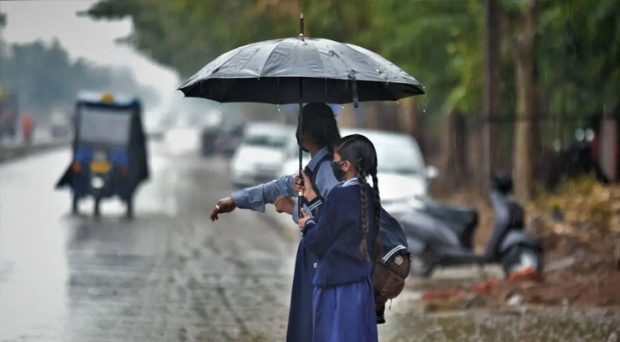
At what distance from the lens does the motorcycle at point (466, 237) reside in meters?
14.8

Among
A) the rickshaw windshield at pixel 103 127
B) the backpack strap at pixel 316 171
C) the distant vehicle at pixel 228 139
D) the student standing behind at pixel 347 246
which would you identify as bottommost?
the distant vehicle at pixel 228 139

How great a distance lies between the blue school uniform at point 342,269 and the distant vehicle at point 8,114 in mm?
63584

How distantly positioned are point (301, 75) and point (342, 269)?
1019 millimetres

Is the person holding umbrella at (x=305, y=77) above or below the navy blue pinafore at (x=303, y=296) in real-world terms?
above

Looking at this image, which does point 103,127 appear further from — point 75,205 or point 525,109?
point 525,109

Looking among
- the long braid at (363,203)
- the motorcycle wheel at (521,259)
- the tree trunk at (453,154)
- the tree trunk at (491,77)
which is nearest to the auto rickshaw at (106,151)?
the tree trunk at (453,154)

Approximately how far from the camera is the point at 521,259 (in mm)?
14797

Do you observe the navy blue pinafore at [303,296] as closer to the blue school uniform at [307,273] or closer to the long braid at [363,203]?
the blue school uniform at [307,273]

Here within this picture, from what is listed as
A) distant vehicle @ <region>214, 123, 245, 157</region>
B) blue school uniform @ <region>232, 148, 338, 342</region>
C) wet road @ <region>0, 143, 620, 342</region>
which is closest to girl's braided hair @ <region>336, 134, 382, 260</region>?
blue school uniform @ <region>232, 148, 338, 342</region>

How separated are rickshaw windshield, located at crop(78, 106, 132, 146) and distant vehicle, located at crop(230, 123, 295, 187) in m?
9.56

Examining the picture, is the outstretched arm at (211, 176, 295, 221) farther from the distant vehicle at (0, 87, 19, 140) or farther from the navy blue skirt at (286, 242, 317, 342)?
the distant vehicle at (0, 87, 19, 140)

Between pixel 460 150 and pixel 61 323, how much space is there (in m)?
20.5

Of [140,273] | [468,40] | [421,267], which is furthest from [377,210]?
[468,40]

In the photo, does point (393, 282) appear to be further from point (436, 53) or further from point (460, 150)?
point (460, 150)
